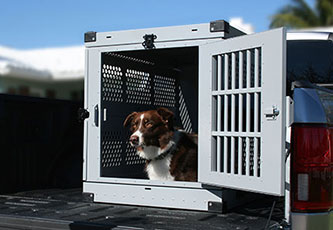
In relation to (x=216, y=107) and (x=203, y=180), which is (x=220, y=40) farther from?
(x=203, y=180)

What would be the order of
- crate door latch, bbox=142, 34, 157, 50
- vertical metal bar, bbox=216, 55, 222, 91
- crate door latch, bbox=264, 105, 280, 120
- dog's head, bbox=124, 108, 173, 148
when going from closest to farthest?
crate door latch, bbox=264, 105, 280, 120 < vertical metal bar, bbox=216, 55, 222, 91 < crate door latch, bbox=142, 34, 157, 50 < dog's head, bbox=124, 108, 173, 148

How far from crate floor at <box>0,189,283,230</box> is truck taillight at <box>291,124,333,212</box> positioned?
0.39 m

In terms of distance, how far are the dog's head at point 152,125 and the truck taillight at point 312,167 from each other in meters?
1.97

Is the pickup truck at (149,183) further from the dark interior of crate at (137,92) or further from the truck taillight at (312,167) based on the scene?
the dark interior of crate at (137,92)

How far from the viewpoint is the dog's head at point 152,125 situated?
14.8ft

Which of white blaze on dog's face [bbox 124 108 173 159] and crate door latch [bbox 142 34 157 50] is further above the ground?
crate door latch [bbox 142 34 157 50]

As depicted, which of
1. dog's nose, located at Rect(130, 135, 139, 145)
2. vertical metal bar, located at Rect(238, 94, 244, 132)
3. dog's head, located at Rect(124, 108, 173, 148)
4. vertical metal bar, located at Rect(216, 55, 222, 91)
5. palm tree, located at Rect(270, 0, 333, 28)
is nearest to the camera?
vertical metal bar, located at Rect(238, 94, 244, 132)

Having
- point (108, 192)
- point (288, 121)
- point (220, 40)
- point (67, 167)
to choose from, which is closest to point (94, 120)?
point (108, 192)

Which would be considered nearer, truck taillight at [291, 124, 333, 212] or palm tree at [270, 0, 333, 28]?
truck taillight at [291, 124, 333, 212]

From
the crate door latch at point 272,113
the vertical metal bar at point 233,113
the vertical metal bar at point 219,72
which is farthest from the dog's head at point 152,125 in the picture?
the crate door latch at point 272,113

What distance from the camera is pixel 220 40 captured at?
357cm

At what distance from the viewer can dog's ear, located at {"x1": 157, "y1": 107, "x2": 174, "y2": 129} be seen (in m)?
4.53

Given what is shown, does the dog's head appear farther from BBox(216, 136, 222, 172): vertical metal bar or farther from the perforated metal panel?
BBox(216, 136, 222, 172): vertical metal bar

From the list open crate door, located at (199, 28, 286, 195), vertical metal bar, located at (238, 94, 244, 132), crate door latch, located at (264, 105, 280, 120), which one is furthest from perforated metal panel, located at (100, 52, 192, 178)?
crate door latch, located at (264, 105, 280, 120)
